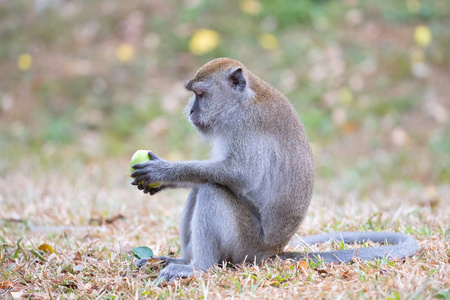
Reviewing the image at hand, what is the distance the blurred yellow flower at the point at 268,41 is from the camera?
1186cm

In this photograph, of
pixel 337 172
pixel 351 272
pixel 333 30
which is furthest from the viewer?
pixel 333 30

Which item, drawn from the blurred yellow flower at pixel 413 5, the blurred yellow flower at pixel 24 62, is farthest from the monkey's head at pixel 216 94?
the blurred yellow flower at pixel 413 5

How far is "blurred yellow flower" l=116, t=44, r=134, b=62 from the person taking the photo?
11992mm

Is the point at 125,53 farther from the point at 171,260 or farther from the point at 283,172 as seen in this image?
the point at 283,172

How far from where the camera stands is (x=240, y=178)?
4.08 metres

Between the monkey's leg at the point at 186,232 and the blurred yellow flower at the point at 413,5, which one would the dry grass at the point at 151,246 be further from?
the blurred yellow flower at the point at 413,5

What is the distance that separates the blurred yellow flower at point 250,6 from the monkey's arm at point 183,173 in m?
8.88

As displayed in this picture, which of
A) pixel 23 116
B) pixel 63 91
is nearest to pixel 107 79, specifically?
pixel 63 91

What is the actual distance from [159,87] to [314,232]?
22.7ft

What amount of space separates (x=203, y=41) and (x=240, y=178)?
810 centimetres

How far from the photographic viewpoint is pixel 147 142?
1029 cm

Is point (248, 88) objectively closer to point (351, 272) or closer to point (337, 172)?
point (351, 272)

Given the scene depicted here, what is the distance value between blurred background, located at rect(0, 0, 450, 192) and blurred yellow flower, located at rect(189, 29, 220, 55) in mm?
26

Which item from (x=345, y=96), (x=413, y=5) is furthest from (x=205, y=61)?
(x=413, y=5)
